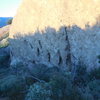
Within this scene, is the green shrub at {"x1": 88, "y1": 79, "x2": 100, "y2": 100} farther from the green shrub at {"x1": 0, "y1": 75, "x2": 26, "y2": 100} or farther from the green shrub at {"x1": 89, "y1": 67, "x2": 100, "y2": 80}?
the green shrub at {"x1": 0, "y1": 75, "x2": 26, "y2": 100}

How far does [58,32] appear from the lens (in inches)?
526

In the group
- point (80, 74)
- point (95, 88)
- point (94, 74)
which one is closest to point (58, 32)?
point (80, 74)

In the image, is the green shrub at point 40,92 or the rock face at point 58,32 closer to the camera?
the green shrub at point 40,92

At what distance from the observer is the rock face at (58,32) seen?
11562 mm

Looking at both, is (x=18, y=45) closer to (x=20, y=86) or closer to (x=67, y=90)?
(x=20, y=86)

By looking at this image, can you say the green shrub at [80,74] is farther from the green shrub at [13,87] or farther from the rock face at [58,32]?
the green shrub at [13,87]

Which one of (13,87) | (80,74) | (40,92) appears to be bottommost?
(13,87)

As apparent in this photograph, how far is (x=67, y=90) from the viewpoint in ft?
29.4

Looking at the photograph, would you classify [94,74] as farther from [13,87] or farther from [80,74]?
[13,87]

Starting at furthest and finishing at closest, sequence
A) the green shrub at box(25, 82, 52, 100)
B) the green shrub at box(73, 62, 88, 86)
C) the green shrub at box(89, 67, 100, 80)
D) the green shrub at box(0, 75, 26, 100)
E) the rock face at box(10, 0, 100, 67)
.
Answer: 1. the rock face at box(10, 0, 100, 67)
2. the green shrub at box(73, 62, 88, 86)
3. the green shrub at box(0, 75, 26, 100)
4. the green shrub at box(89, 67, 100, 80)
5. the green shrub at box(25, 82, 52, 100)

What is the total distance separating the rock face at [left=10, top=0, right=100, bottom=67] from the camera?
37.9ft

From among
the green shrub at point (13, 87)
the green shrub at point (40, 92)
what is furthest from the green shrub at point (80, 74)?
the green shrub at point (40, 92)

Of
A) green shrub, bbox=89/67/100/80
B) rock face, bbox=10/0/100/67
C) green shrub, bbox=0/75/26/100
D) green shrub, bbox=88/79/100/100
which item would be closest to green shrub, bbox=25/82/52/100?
green shrub, bbox=88/79/100/100

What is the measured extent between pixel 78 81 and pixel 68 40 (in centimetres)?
222
